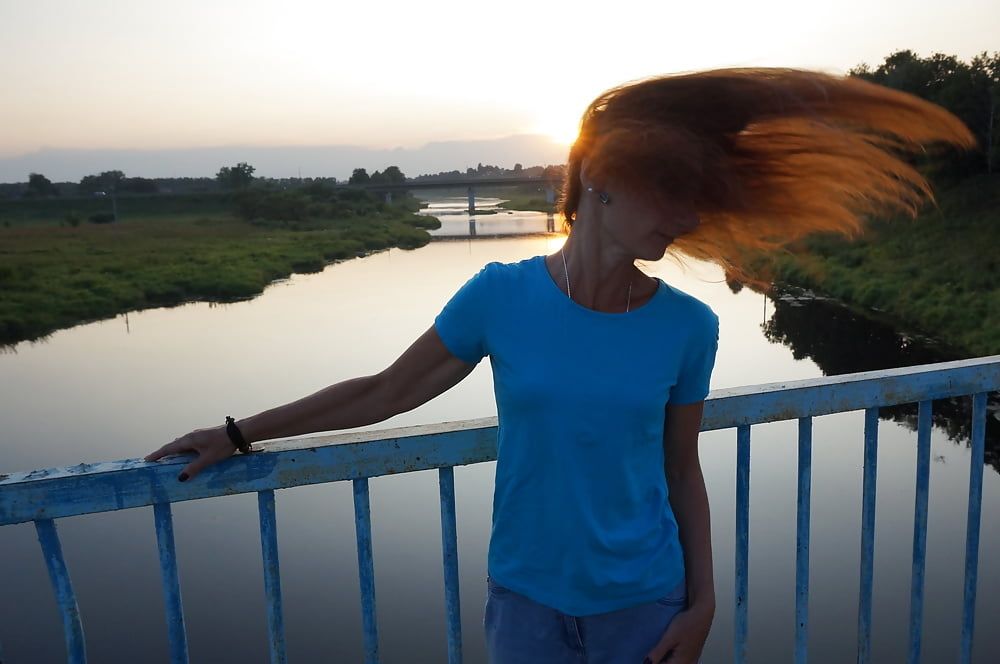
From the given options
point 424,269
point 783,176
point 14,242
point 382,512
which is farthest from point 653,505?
point 14,242

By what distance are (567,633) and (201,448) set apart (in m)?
0.65

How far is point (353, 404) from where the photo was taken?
1241 millimetres

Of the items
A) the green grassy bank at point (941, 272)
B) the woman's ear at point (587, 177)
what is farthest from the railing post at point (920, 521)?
the green grassy bank at point (941, 272)

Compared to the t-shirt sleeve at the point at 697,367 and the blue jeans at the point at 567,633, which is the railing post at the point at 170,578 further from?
the t-shirt sleeve at the point at 697,367

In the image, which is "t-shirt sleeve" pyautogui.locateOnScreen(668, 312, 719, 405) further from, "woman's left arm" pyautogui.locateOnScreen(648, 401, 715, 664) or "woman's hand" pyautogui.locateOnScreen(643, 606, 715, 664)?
"woman's hand" pyautogui.locateOnScreen(643, 606, 715, 664)

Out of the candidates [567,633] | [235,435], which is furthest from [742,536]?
[235,435]

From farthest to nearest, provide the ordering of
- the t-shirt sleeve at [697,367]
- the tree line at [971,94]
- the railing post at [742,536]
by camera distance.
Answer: the tree line at [971,94] < the railing post at [742,536] < the t-shirt sleeve at [697,367]

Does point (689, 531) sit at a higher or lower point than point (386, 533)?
higher

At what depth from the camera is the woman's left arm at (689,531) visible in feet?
4.06

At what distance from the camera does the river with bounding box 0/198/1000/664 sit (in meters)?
7.91

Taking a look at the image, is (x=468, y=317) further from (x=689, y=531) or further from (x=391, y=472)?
(x=689, y=531)

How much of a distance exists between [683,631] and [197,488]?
824 millimetres

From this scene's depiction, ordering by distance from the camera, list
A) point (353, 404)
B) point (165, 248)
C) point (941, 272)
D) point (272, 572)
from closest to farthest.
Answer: point (353, 404) < point (272, 572) < point (941, 272) < point (165, 248)

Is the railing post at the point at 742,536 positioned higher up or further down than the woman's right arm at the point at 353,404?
further down
